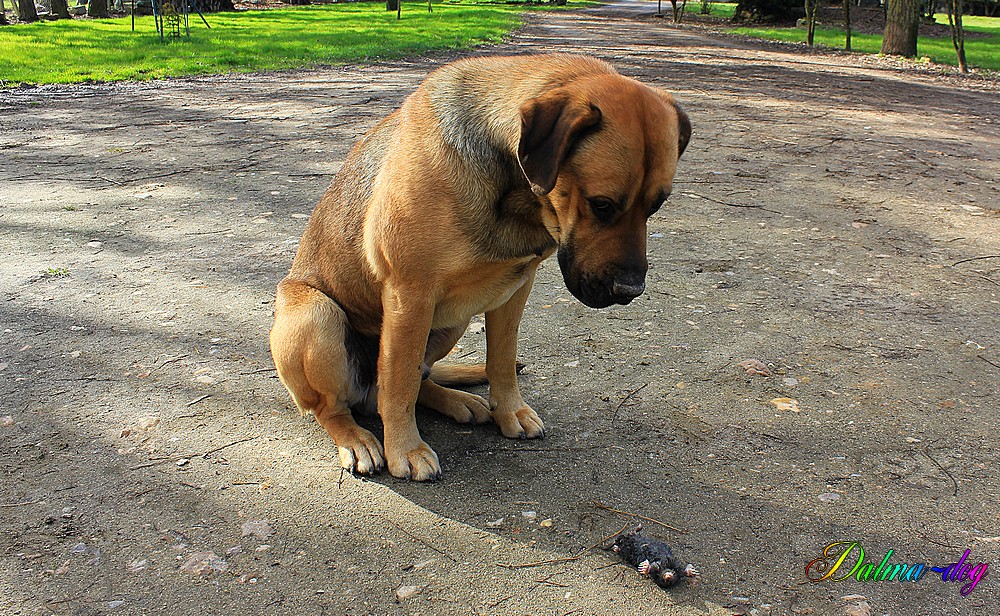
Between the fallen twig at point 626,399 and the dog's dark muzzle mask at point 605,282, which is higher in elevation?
the dog's dark muzzle mask at point 605,282

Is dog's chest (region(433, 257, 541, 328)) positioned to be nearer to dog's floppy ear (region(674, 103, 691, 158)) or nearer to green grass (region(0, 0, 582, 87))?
dog's floppy ear (region(674, 103, 691, 158))

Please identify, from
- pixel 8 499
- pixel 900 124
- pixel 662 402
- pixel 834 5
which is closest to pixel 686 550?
pixel 662 402

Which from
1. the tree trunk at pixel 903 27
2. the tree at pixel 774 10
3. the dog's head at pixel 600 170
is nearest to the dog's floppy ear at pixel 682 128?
the dog's head at pixel 600 170

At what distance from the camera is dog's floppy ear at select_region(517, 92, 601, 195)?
8.53ft

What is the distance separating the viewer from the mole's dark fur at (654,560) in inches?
102

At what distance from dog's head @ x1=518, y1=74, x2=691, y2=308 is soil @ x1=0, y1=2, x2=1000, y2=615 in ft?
3.03

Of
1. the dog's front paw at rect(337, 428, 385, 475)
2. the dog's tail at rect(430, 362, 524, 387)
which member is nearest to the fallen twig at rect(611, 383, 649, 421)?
the dog's tail at rect(430, 362, 524, 387)

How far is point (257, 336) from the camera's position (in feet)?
14.4

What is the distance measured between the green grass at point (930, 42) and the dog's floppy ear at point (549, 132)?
18384 millimetres

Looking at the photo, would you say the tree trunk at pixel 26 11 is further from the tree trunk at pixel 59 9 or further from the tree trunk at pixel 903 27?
the tree trunk at pixel 903 27

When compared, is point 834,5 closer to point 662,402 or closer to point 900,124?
point 900,124

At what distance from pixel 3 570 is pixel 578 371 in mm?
2570

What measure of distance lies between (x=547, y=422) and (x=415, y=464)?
71 centimetres

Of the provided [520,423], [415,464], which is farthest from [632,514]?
[415,464]
